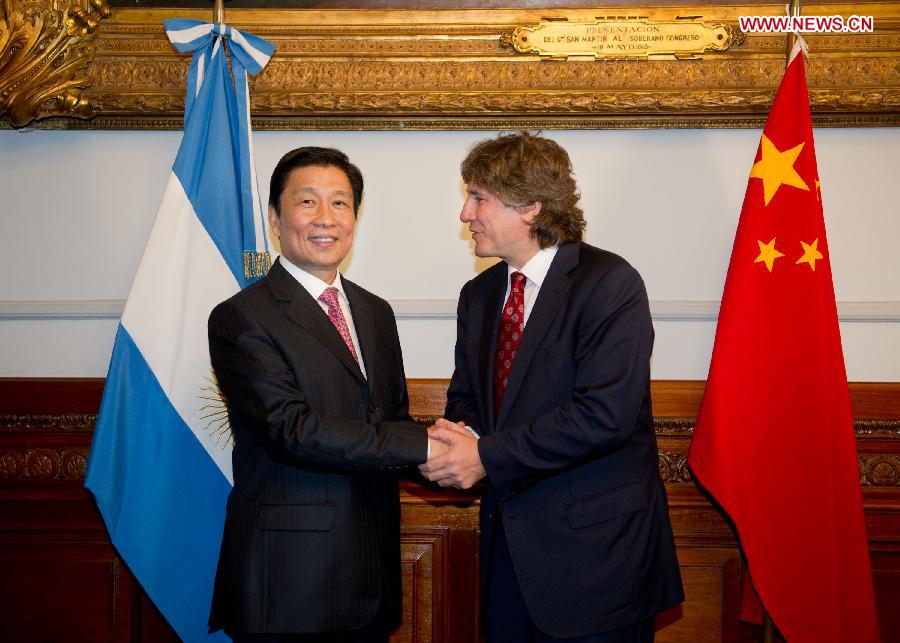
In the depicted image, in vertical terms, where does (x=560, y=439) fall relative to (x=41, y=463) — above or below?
above

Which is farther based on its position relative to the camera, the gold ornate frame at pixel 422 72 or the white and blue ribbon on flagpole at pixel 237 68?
the gold ornate frame at pixel 422 72

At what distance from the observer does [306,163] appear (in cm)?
223

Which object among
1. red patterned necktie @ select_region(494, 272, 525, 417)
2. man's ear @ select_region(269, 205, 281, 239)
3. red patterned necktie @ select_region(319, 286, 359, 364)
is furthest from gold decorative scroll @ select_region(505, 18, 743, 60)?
red patterned necktie @ select_region(319, 286, 359, 364)

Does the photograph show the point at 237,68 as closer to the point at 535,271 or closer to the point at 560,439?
Result: the point at 535,271

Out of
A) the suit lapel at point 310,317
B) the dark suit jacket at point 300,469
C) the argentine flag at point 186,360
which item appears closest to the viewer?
the dark suit jacket at point 300,469

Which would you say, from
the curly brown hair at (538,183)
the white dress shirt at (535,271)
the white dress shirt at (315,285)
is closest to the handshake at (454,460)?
the white dress shirt at (315,285)

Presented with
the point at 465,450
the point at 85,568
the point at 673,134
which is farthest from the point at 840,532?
the point at 85,568

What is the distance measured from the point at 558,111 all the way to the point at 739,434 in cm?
130

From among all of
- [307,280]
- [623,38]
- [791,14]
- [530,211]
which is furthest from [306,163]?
[791,14]

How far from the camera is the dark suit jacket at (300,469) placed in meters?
1.96

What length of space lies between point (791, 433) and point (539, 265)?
1.01 metres

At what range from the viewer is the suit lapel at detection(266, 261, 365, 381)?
208 cm

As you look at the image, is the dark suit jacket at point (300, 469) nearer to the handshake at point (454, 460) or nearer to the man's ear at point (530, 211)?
the handshake at point (454, 460)

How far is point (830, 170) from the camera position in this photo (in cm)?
297
